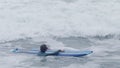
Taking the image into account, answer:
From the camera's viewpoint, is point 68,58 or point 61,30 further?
point 61,30

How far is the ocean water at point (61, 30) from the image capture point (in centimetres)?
1853

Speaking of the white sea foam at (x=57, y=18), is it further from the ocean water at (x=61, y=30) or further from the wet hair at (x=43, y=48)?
the wet hair at (x=43, y=48)

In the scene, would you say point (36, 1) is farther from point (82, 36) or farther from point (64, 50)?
point (64, 50)

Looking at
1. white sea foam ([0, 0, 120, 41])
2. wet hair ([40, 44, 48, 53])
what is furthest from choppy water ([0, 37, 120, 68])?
white sea foam ([0, 0, 120, 41])

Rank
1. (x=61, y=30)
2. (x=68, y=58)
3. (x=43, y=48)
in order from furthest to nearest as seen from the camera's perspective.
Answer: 1. (x=61, y=30)
2. (x=43, y=48)
3. (x=68, y=58)

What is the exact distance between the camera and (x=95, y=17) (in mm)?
24422

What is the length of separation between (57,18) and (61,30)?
1.70m

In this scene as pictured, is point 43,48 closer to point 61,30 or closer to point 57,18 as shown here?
point 61,30

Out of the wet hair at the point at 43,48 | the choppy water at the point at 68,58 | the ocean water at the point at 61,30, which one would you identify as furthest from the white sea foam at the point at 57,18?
the wet hair at the point at 43,48

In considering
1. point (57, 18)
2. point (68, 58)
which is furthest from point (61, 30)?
point (68, 58)

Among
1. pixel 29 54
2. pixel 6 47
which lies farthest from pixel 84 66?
pixel 6 47

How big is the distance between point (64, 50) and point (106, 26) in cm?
470

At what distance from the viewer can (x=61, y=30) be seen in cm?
2312

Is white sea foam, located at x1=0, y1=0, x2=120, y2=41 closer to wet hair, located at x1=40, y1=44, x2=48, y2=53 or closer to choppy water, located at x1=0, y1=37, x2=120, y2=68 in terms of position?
choppy water, located at x1=0, y1=37, x2=120, y2=68
